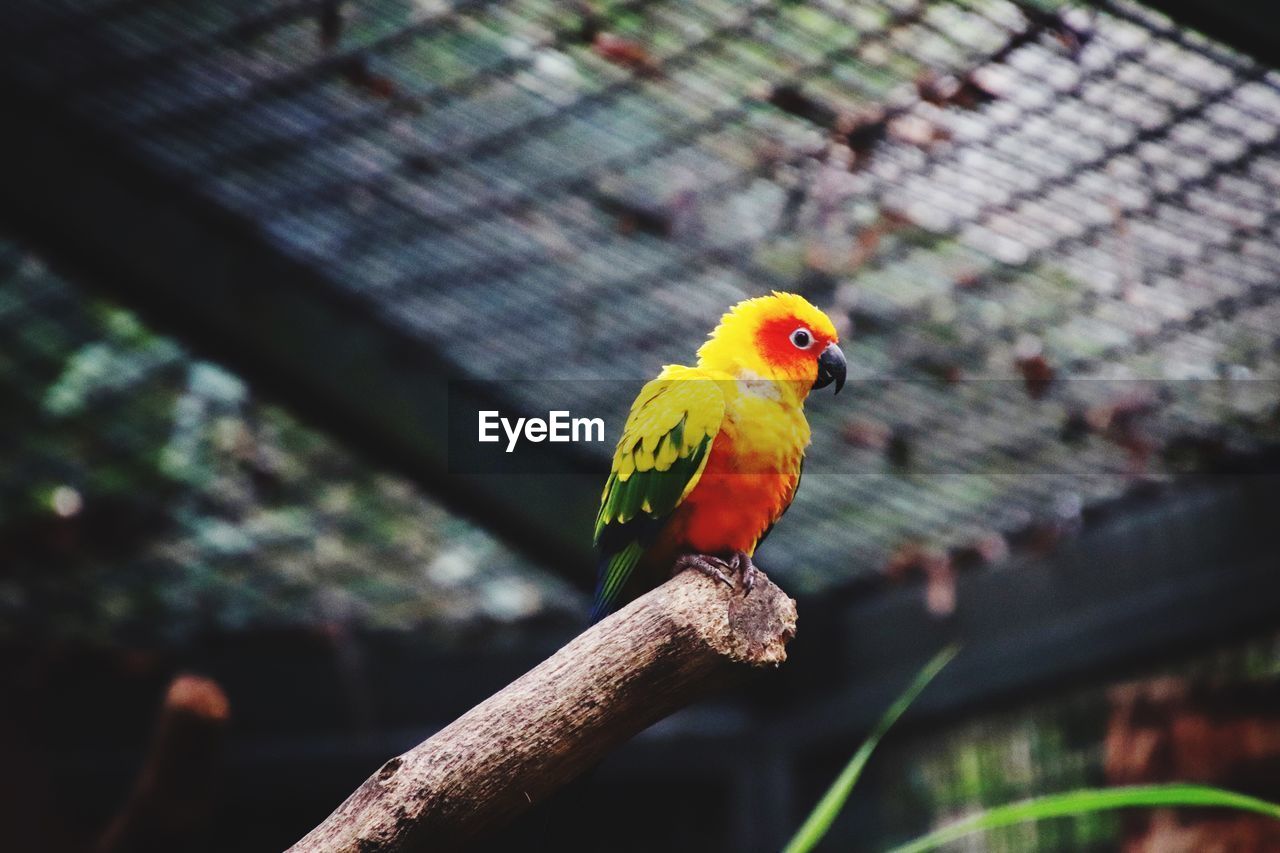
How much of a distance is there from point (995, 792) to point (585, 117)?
6.37ft

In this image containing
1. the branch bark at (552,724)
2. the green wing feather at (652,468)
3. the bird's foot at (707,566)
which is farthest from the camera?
the green wing feather at (652,468)

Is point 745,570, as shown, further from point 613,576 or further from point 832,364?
point 832,364

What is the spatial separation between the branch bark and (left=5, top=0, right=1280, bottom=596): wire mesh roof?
1.10 m

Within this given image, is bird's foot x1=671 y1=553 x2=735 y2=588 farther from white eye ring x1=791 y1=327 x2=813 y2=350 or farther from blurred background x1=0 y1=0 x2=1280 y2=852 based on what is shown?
blurred background x1=0 y1=0 x2=1280 y2=852

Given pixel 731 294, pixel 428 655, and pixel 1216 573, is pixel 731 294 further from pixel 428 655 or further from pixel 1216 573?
pixel 428 655

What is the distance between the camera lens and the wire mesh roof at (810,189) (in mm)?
1843

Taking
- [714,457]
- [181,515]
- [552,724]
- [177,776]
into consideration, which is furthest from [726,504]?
[181,515]

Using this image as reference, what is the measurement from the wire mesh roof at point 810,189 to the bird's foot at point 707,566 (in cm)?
98

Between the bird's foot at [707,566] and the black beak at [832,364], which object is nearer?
the bird's foot at [707,566]

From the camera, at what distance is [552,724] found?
1.10 meters

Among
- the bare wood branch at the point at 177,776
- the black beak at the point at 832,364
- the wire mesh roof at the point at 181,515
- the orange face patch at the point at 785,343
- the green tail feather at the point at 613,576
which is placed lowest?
the wire mesh roof at the point at 181,515

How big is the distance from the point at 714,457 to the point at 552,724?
42 centimetres

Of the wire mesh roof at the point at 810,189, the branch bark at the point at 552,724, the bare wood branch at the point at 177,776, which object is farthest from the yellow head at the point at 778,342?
the bare wood branch at the point at 177,776

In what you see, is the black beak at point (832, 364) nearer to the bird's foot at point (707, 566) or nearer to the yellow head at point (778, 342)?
the yellow head at point (778, 342)
